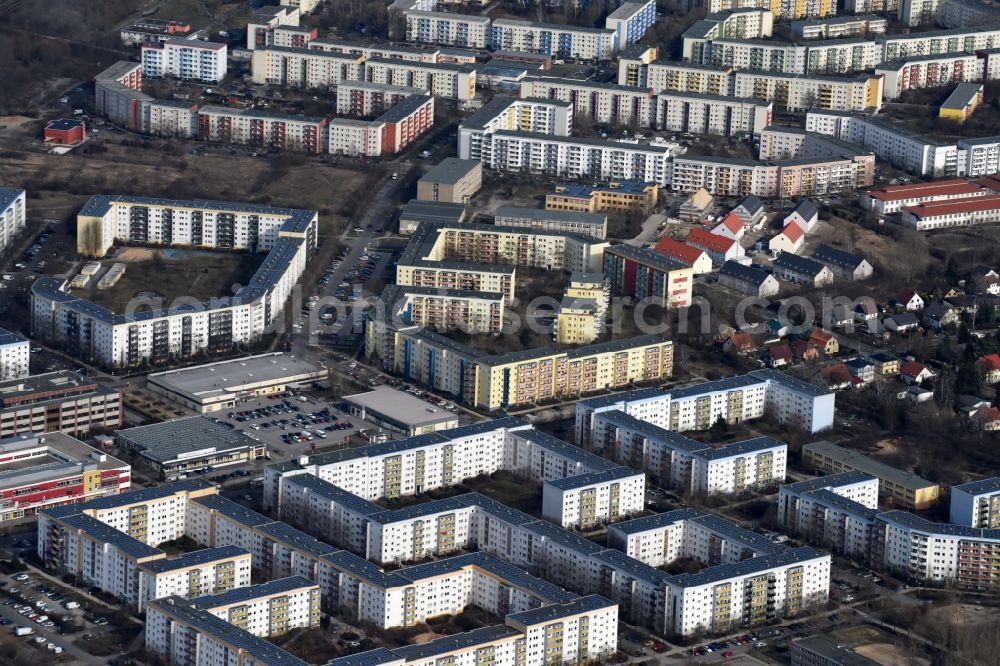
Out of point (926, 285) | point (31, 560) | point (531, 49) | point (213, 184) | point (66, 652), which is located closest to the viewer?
point (66, 652)

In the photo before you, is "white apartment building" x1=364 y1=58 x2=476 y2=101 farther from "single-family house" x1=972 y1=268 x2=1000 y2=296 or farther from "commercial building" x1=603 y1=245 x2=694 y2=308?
"single-family house" x1=972 y1=268 x2=1000 y2=296

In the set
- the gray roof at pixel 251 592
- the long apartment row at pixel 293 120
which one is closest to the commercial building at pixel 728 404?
the gray roof at pixel 251 592

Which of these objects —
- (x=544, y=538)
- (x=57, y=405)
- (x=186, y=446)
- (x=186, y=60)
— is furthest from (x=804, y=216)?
(x=57, y=405)

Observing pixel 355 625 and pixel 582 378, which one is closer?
pixel 355 625

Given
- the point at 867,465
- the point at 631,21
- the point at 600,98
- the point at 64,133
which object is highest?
the point at 631,21

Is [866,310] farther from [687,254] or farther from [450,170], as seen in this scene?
[450,170]

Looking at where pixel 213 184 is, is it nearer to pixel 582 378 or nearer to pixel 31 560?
pixel 582 378

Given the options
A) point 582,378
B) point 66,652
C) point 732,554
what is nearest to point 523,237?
point 582,378
